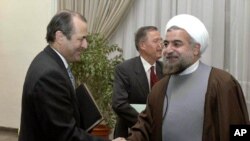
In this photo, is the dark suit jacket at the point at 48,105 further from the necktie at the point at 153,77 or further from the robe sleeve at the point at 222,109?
the necktie at the point at 153,77

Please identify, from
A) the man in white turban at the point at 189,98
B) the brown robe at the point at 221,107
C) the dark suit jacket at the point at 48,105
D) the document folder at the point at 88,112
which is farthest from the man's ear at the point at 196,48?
the dark suit jacket at the point at 48,105

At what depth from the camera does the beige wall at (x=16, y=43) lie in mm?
6086

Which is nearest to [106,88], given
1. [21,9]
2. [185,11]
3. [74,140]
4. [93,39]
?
[93,39]

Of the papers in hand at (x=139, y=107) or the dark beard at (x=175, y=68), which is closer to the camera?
the dark beard at (x=175, y=68)

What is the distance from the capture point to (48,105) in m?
2.07

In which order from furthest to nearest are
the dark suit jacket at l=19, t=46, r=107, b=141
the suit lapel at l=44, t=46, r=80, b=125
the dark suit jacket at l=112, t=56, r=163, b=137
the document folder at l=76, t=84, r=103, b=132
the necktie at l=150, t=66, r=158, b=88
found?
1. the necktie at l=150, t=66, r=158, b=88
2. the dark suit jacket at l=112, t=56, r=163, b=137
3. the document folder at l=76, t=84, r=103, b=132
4. the suit lapel at l=44, t=46, r=80, b=125
5. the dark suit jacket at l=19, t=46, r=107, b=141

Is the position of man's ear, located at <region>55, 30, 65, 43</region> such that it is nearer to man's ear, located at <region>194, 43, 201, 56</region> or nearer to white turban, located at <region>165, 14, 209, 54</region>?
white turban, located at <region>165, 14, 209, 54</region>

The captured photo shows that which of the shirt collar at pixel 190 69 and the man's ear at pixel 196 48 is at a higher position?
the man's ear at pixel 196 48

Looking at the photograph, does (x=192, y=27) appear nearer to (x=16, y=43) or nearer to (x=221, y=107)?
(x=221, y=107)

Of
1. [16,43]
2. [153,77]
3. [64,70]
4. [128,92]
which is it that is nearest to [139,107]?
[128,92]

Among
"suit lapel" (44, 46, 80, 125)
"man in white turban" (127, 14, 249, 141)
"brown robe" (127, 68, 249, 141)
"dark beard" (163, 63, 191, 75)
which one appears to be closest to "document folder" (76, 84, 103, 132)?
"suit lapel" (44, 46, 80, 125)

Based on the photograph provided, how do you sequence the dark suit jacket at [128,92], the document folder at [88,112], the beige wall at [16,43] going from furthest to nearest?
1. the beige wall at [16,43]
2. the dark suit jacket at [128,92]
3. the document folder at [88,112]

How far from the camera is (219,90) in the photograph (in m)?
2.26

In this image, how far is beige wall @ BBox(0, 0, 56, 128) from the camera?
609 centimetres
